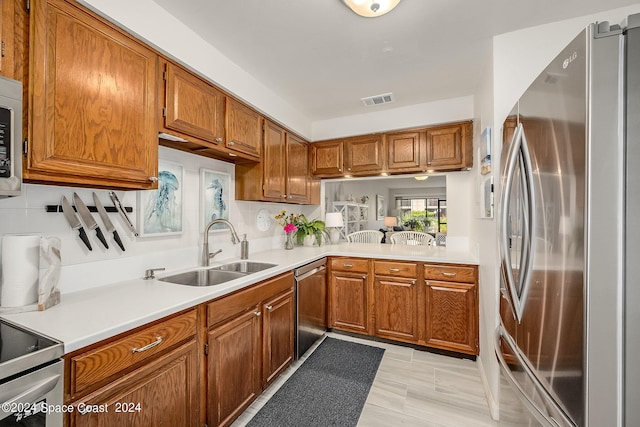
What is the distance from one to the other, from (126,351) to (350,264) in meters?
2.10

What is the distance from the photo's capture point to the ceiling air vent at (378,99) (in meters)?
2.82

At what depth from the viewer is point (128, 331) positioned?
3.61 ft

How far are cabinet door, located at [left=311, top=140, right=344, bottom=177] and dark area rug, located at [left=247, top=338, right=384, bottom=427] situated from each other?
1.96 meters

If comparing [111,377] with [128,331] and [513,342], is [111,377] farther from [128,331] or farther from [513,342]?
[513,342]

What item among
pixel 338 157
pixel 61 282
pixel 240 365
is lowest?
pixel 240 365

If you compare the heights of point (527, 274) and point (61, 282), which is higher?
Answer: point (527, 274)

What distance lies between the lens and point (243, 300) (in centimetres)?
171

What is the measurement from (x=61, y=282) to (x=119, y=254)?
12.0 inches

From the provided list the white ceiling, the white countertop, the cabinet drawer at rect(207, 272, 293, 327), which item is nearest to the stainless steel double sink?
the white countertop

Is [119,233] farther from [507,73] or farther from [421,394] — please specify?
[507,73]

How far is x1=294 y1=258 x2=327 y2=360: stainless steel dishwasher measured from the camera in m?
2.37

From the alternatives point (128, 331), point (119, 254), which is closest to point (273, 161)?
point (119, 254)

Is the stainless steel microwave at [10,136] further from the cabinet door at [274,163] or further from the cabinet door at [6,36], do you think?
the cabinet door at [274,163]

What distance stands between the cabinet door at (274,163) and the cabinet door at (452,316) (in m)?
1.70
